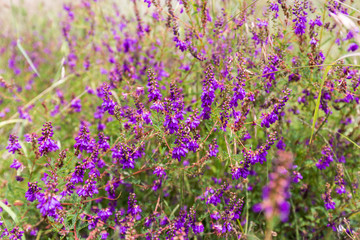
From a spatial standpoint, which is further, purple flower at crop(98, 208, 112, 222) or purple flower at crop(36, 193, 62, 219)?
purple flower at crop(98, 208, 112, 222)

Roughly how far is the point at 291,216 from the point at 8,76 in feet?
16.2

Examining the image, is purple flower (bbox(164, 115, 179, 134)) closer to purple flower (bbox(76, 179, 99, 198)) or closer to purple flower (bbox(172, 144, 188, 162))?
purple flower (bbox(172, 144, 188, 162))

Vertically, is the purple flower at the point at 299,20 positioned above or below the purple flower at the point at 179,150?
above

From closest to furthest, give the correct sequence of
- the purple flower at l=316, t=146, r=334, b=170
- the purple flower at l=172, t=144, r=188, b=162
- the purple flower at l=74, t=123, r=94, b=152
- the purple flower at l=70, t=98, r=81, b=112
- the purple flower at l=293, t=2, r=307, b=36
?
the purple flower at l=172, t=144, r=188, b=162
the purple flower at l=74, t=123, r=94, b=152
the purple flower at l=293, t=2, r=307, b=36
the purple flower at l=316, t=146, r=334, b=170
the purple flower at l=70, t=98, r=81, b=112

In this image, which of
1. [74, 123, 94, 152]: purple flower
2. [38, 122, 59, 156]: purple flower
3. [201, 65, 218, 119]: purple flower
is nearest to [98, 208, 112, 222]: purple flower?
[74, 123, 94, 152]: purple flower

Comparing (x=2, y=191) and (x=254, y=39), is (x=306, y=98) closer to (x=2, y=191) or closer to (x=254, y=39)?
(x=254, y=39)

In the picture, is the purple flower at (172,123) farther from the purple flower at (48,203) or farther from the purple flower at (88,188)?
the purple flower at (48,203)

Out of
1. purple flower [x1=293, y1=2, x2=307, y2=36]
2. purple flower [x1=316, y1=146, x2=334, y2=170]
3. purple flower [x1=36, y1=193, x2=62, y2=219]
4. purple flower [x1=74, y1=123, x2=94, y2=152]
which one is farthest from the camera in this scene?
purple flower [x1=316, y1=146, x2=334, y2=170]

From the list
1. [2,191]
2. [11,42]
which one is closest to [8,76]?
[11,42]

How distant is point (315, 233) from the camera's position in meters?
2.61

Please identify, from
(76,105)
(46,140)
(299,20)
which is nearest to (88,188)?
(46,140)

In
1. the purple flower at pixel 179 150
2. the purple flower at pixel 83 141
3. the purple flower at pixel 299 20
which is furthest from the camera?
the purple flower at pixel 299 20

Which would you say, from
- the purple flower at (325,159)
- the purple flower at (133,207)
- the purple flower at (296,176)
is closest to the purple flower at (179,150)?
the purple flower at (133,207)

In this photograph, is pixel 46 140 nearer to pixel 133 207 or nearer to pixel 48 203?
pixel 48 203
